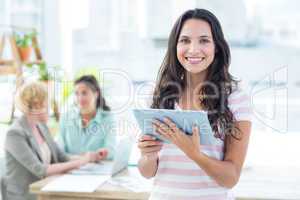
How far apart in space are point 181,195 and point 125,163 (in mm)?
1049

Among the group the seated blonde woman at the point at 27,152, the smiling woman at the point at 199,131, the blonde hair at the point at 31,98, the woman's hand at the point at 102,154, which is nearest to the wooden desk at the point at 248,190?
the seated blonde woman at the point at 27,152

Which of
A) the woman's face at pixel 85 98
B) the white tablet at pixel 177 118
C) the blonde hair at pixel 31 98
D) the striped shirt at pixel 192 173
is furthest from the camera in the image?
the woman's face at pixel 85 98

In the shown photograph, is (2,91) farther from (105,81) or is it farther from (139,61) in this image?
(139,61)

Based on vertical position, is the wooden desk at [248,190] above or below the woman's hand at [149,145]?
below

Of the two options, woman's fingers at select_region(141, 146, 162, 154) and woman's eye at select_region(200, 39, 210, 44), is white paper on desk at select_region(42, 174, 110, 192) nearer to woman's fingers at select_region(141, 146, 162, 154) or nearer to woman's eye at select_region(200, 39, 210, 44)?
woman's fingers at select_region(141, 146, 162, 154)

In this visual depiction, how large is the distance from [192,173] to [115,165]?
2.97ft

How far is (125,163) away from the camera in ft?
7.95

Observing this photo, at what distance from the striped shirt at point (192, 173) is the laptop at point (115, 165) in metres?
0.83

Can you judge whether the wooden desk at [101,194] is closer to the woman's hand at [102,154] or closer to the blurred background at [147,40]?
the woman's hand at [102,154]

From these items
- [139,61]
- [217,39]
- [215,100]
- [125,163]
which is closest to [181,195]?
[215,100]

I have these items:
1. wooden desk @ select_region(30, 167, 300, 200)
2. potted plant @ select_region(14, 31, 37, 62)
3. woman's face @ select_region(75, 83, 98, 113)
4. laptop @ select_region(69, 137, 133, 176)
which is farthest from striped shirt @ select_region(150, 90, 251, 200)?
potted plant @ select_region(14, 31, 37, 62)

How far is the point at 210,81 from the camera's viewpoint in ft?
4.93

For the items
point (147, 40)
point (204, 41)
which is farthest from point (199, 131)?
point (147, 40)

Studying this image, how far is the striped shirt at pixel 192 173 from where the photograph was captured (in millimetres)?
1401
